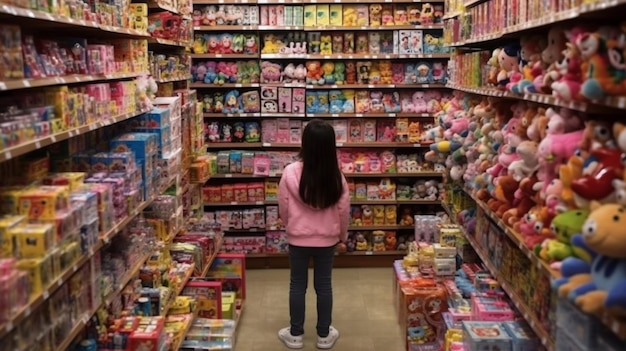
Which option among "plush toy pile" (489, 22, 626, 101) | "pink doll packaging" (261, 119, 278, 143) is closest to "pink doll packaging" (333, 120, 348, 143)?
"pink doll packaging" (261, 119, 278, 143)

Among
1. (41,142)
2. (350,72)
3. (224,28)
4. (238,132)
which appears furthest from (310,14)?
(41,142)

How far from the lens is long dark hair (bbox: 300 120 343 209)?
454cm

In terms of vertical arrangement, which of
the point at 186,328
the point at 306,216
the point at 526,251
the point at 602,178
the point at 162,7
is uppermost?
the point at 162,7

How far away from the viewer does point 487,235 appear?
416cm

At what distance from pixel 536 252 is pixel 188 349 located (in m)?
2.37

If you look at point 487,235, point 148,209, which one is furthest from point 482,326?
point 148,209

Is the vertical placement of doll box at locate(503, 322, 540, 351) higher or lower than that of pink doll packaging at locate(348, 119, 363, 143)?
lower

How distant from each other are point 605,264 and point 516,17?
1.70 m

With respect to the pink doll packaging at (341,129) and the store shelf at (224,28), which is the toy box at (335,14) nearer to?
the store shelf at (224,28)

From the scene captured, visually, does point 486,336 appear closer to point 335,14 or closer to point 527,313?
point 527,313

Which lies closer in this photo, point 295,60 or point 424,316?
point 424,316

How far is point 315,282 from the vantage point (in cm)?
493

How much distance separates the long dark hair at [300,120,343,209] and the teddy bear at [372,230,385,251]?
252 cm

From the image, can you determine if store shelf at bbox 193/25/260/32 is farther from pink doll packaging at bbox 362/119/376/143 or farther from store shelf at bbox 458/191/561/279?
store shelf at bbox 458/191/561/279
